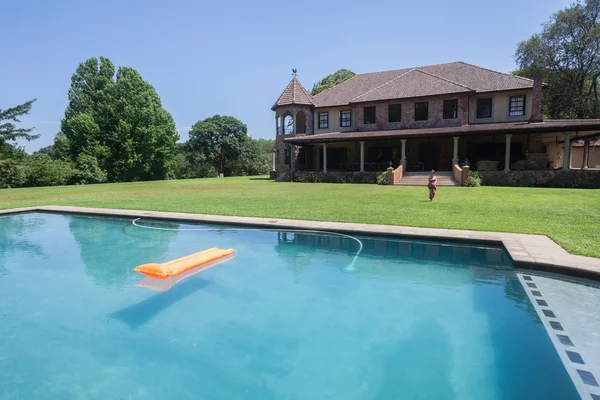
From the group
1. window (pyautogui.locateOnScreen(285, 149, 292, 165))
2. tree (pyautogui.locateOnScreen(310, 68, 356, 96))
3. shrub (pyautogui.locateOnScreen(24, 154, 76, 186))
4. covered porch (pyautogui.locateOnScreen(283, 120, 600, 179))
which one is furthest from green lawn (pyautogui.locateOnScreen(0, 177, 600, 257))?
tree (pyautogui.locateOnScreen(310, 68, 356, 96))

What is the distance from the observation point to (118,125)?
38.9 m

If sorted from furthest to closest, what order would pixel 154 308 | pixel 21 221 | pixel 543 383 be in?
1. pixel 21 221
2. pixel 154 308
3. pixel 543 383

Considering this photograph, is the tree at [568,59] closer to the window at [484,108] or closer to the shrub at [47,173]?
the window at [484,108]

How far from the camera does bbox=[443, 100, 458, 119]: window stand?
26859 millimetres

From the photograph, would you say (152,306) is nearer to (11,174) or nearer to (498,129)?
(498,129)

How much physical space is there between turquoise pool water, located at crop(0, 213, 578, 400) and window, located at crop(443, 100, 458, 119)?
866 inches

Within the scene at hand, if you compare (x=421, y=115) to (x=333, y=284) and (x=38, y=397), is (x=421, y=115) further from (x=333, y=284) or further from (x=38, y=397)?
(x=38, y=397)

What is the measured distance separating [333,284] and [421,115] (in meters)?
24.7

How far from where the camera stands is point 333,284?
691 centimetres

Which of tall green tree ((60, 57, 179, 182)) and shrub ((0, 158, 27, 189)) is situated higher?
tall green tree ((60, 57, 179, 182))

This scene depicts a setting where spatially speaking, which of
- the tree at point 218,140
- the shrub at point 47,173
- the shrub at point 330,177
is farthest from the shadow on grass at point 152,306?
the tree at point 218,140

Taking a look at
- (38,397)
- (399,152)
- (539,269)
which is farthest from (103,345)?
(399,152)

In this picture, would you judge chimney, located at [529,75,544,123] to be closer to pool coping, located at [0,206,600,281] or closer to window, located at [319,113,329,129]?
window, located at [319,113,329,129]

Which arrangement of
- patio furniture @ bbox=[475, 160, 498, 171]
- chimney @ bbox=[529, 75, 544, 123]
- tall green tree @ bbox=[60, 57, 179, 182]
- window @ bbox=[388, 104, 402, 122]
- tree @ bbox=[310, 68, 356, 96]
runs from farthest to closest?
tree @ bbox=[310, 68, 356, 96] → tall green tree @ bbox=[60, 57, 179, 182] → window @ bbox=[388, 104, 402, 122] → chimney @ bbox=[529, 75, 544, 123] → patio furniture @ bbox=[475, 160, 498, 171]
